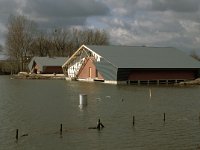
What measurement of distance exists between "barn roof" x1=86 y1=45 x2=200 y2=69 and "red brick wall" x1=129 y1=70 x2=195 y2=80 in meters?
0.96

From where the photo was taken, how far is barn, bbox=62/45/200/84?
178 feet

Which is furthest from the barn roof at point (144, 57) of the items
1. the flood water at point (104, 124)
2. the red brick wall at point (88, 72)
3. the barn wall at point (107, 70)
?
the flood water at point (104, 124)

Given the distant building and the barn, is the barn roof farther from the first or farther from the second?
the distant building

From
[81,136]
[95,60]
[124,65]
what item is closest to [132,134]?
[81,136]

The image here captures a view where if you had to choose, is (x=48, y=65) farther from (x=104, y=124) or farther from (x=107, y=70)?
(x=104, y=124)

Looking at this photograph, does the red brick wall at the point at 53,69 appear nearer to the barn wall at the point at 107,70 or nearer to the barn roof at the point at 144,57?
the barn roof at the point at 144,57

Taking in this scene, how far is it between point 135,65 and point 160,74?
4.48 meters

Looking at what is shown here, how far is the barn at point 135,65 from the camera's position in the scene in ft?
178

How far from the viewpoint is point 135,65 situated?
180 feet

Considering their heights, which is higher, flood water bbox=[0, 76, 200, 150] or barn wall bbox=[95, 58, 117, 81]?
barn wall bbox=[95, 58, 117, 81]

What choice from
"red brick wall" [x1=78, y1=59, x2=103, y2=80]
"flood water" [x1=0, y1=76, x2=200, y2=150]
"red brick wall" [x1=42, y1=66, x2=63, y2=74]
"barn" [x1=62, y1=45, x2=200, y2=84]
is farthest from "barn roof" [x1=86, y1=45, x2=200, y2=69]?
"red brick wall" [x1=42, y1=66, x2=63, y2=74]

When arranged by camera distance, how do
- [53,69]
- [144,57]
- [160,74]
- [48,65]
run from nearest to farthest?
[160,74], [144,57], [48,65], [53,69]

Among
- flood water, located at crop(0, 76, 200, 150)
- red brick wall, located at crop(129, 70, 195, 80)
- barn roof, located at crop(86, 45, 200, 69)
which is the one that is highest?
barn roof, located at crop(86, 45, 200, 69)

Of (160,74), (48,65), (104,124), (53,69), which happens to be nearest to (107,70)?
(160,74)
